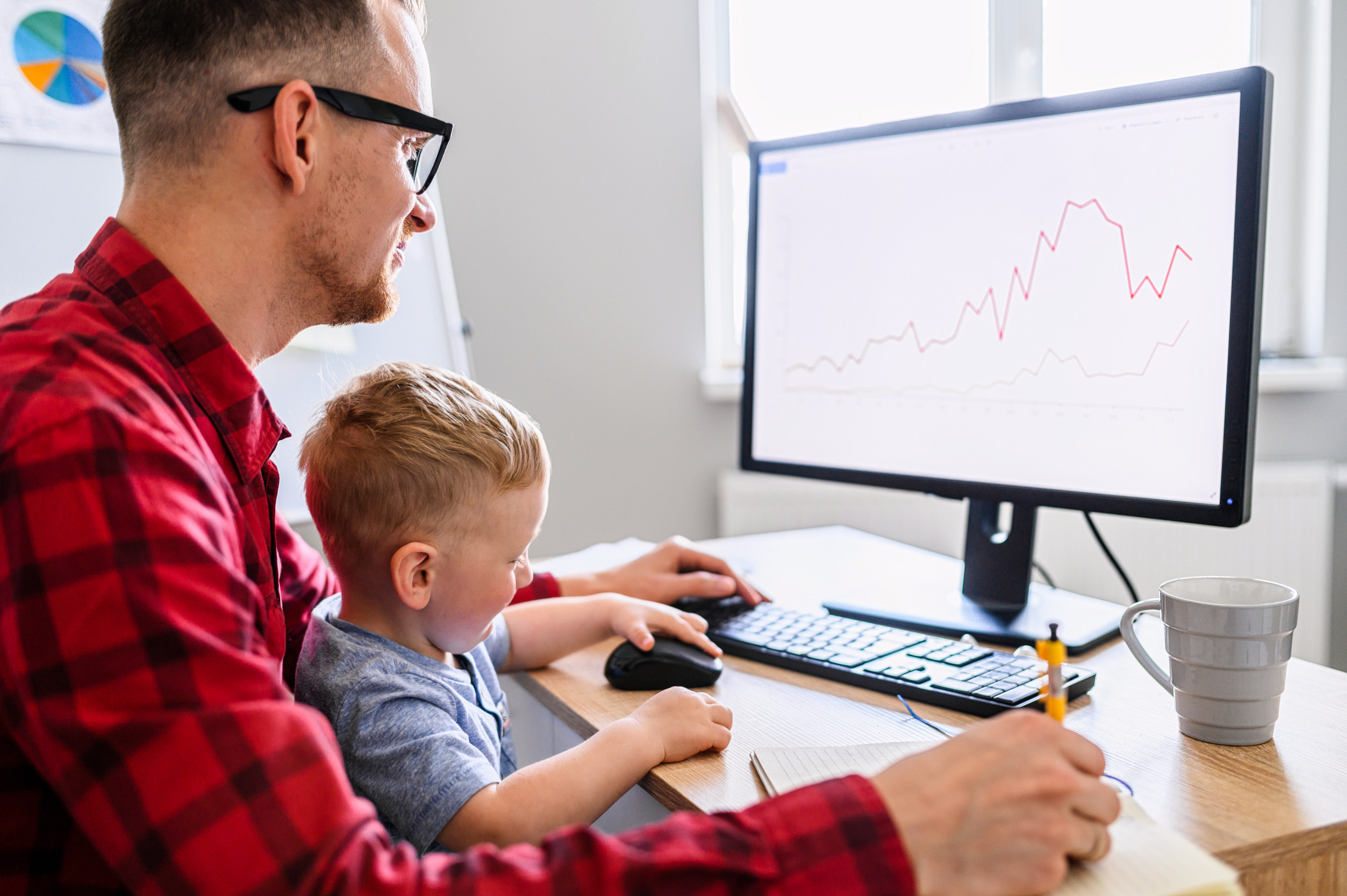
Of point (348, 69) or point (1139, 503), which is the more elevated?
point (348, 69)

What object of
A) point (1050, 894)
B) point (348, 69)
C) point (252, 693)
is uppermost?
point (348, 69)

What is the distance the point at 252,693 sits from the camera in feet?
1.49

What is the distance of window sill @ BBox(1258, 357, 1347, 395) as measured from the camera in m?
2.03

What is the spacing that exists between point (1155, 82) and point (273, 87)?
2.37ft

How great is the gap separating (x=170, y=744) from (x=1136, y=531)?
6.59ft

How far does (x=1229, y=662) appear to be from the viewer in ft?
2.22

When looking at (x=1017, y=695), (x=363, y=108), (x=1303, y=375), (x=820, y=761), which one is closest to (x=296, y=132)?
(x=363, y=108)

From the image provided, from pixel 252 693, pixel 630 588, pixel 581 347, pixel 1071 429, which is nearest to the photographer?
pixel 252 693

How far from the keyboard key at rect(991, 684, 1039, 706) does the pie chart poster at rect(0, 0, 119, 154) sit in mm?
1177

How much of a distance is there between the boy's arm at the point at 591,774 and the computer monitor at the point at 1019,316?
1.13 feet

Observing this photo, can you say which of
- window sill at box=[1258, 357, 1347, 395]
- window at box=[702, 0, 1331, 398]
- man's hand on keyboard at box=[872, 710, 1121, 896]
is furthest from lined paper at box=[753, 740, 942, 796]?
window sill at box=[1258, 357, 1347, 395]

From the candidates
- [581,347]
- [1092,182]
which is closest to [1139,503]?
[1092,182]

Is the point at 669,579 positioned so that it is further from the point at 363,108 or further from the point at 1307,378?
the point at 1307,378

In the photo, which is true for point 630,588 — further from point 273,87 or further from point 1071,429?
point 273,87
